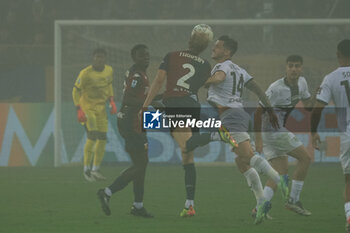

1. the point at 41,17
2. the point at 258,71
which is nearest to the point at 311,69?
the point at 258,71

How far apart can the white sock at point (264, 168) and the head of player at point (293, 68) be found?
5.67 feet

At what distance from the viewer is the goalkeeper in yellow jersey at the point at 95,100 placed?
47.8ft

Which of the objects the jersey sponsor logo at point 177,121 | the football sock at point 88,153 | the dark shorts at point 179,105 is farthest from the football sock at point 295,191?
the football sock at point 88,153

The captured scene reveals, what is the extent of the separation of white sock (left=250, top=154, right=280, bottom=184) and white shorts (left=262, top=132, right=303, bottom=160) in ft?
3.77

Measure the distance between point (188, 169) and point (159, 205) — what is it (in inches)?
52.6

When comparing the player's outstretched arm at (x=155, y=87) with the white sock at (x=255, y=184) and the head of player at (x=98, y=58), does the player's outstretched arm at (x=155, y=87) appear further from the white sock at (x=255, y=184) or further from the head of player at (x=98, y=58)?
the head of player at (x=98, y=58)

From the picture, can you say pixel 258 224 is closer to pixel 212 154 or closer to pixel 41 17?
pixel 212 154

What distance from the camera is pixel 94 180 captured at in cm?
1387

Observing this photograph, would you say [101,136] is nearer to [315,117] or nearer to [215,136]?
[215,136]

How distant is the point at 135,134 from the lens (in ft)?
31.1

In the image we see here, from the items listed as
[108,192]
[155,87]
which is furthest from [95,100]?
[155,87]

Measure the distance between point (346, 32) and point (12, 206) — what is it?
10.2m

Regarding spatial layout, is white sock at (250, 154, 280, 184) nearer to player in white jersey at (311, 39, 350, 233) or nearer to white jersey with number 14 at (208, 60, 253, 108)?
white jersey with number 14 at (208, 60, 253, 108)

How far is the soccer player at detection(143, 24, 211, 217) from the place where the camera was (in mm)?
8898
